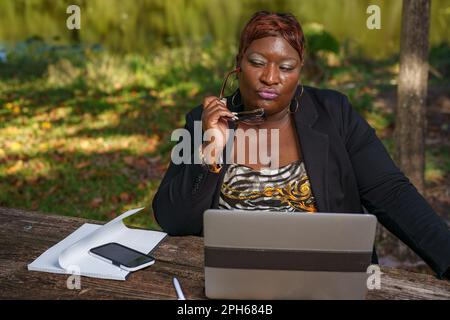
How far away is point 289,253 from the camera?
1.58 m

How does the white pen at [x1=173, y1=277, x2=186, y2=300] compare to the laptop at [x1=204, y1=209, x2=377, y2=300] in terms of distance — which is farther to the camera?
the white pen at [x1=173, y1=277, x2=186, y2=300]

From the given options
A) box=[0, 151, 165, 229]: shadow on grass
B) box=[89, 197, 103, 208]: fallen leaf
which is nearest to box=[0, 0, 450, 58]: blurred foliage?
box=[0, 151, 165, 229]: shadow on grass

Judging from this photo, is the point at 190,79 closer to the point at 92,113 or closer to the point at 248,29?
the point at 92,113

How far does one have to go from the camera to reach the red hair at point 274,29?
87.6 inches

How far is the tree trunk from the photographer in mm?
3832

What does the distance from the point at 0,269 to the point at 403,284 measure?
4.56 ft

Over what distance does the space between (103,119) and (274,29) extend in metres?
5.14

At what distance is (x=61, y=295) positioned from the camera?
5.96ft

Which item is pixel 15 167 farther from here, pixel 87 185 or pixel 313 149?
pixel 313 149

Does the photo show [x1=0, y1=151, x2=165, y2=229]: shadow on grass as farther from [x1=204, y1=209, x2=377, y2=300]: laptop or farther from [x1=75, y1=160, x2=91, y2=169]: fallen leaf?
[x1=204, y1=209, x2=377, y2=300]: laptop

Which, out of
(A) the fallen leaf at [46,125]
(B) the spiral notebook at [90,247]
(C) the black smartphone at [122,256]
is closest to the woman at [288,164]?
(B) the spiral notebook at [90,247]

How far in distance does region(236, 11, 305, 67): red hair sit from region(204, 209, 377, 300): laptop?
927mm

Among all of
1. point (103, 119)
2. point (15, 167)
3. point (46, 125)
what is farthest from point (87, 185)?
point (103, 119)

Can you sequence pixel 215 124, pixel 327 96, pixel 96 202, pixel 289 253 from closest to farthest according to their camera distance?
pixel 289 253, pixel 215 124, pixel 327 96, pixel 96 202
